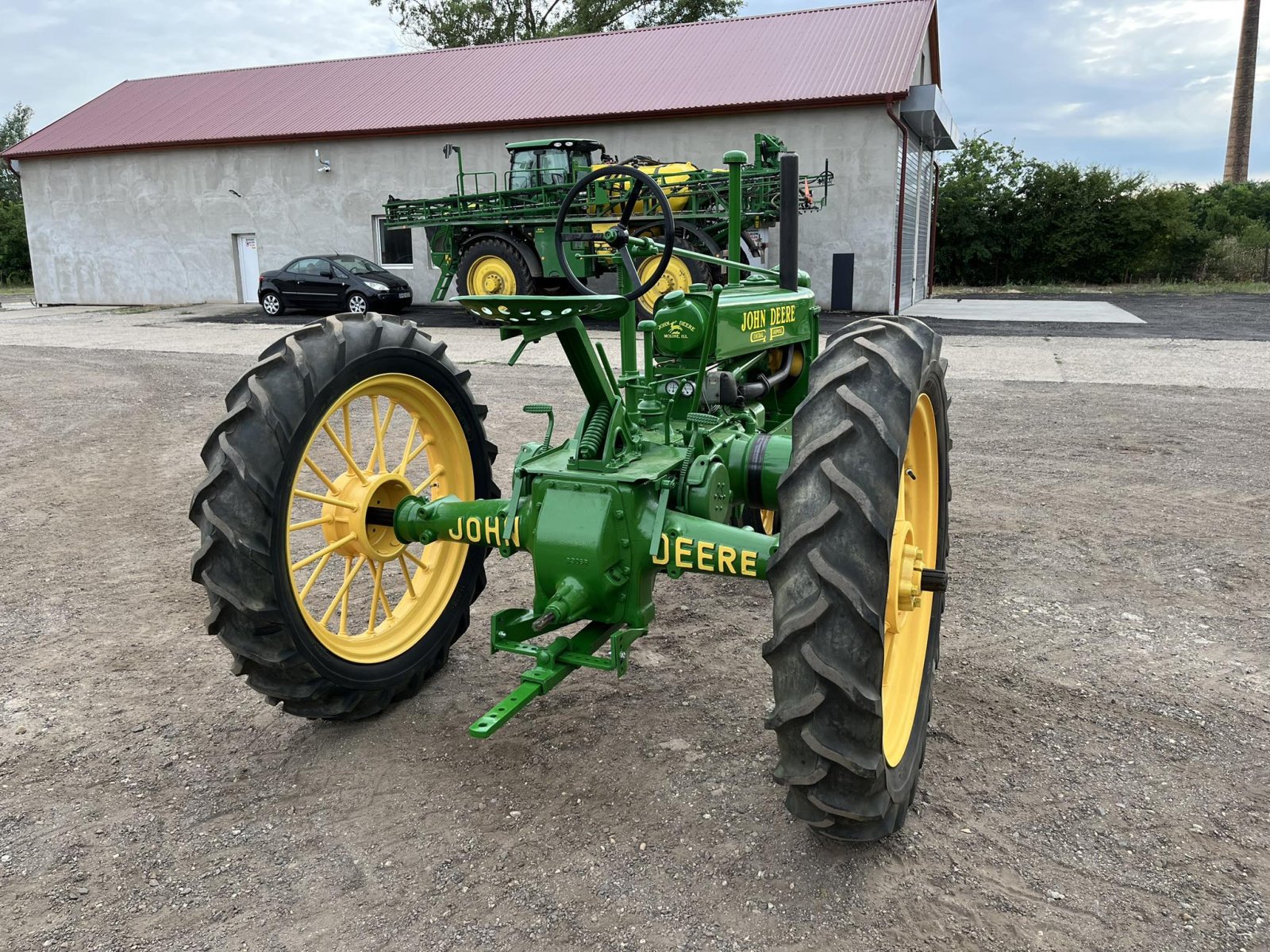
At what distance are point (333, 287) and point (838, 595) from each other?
17554mm

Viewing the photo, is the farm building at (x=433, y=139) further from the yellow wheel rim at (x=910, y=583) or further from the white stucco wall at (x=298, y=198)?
the yellow wheel rim at (x=910, y=583)

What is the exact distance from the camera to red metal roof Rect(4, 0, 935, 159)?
18828 millimetres

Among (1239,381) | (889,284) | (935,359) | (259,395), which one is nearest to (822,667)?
(935,359)

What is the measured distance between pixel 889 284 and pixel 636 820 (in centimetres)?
1711

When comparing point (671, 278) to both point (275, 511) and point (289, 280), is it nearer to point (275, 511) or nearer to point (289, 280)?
point (289, 280)

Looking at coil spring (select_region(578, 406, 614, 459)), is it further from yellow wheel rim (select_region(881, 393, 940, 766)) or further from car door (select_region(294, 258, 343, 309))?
car door (select_region(294, 258, 343, 309))

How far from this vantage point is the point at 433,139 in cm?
2119

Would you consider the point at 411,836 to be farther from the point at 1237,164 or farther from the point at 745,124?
the point at 1237,164

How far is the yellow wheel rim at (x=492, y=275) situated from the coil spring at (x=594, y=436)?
14.2 meters

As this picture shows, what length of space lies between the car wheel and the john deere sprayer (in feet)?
9.32

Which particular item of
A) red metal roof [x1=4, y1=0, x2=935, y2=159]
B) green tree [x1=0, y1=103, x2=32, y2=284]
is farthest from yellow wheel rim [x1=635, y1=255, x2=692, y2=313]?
green tree [x1=0, y1=103, x2=32, y2=284]

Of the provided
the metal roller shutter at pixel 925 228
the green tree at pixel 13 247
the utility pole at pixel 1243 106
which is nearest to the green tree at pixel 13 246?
the green tree at pixel 13 247

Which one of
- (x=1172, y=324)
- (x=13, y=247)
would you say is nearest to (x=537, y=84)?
(x=1172, y=324)

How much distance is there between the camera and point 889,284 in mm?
18406
